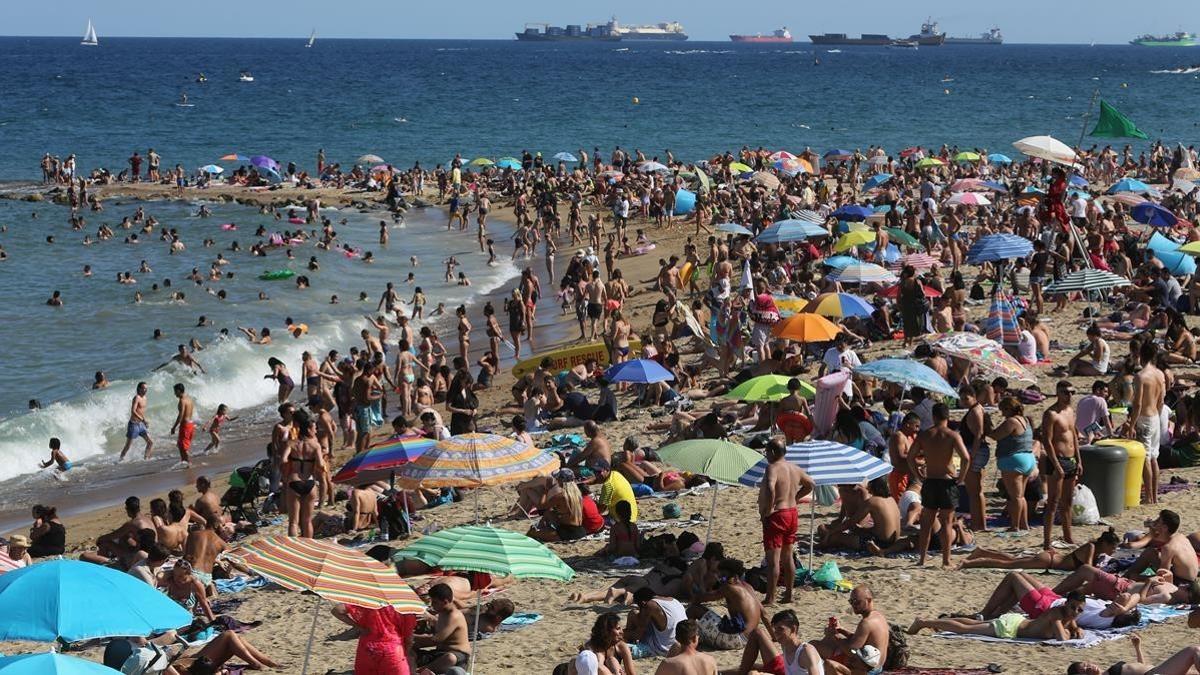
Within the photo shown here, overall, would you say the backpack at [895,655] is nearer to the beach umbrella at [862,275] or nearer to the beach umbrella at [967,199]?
the beach umbrella at [862,275]

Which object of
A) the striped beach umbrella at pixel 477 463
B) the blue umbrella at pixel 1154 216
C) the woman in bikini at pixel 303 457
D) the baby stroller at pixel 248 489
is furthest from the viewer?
the blue umbrella at pixel 1154 216

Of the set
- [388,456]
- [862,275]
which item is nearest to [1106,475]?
[388,456]

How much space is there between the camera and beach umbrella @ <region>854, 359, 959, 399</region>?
494 inches

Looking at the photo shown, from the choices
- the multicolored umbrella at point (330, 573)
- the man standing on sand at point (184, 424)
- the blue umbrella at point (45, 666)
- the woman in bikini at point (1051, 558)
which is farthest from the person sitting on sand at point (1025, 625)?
the man standing on sand at point (184, 424)

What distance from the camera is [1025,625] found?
900cm

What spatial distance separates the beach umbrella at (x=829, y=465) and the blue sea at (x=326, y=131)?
1081cm

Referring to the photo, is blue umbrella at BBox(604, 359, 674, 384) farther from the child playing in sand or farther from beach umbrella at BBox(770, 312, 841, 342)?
the child playing in sand

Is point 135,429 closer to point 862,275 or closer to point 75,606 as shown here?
point 862,275

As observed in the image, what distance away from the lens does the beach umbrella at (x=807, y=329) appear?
15188 millimetres

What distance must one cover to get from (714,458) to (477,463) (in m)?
1.92

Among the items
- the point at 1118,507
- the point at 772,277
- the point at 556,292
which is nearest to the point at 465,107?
the point at 556,292

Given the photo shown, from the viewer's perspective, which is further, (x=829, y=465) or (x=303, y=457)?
(x=303, y=457)

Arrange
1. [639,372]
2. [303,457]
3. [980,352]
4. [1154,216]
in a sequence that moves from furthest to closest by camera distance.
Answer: [1154,216]
[639,372]
[980,352]
[303,457]

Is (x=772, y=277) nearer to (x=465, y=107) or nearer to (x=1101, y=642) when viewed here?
(x=1101, y=642)
